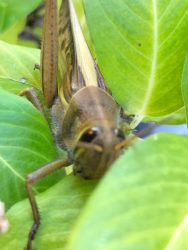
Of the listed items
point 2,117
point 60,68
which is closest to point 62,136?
point 2,117

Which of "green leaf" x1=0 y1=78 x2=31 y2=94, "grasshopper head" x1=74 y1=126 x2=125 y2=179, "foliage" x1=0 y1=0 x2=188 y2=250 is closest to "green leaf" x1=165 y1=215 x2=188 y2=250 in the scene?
"foliage" x1=0 y1=0 x2=188 y2=250

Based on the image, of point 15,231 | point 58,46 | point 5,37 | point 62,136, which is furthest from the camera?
point 5,37

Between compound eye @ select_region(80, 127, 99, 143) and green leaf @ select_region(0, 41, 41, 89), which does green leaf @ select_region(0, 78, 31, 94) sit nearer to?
green leaf @ select_region(0, 41, 41, 89)

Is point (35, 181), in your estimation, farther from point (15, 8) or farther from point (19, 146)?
point (15, 8)

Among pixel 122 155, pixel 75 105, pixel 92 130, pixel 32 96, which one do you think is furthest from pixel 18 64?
pixel 122 155

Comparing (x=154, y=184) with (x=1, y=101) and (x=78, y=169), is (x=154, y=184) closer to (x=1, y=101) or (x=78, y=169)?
(x=78, y=169)

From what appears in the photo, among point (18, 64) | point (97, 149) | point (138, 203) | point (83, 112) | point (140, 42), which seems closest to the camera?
point (138, 203)
